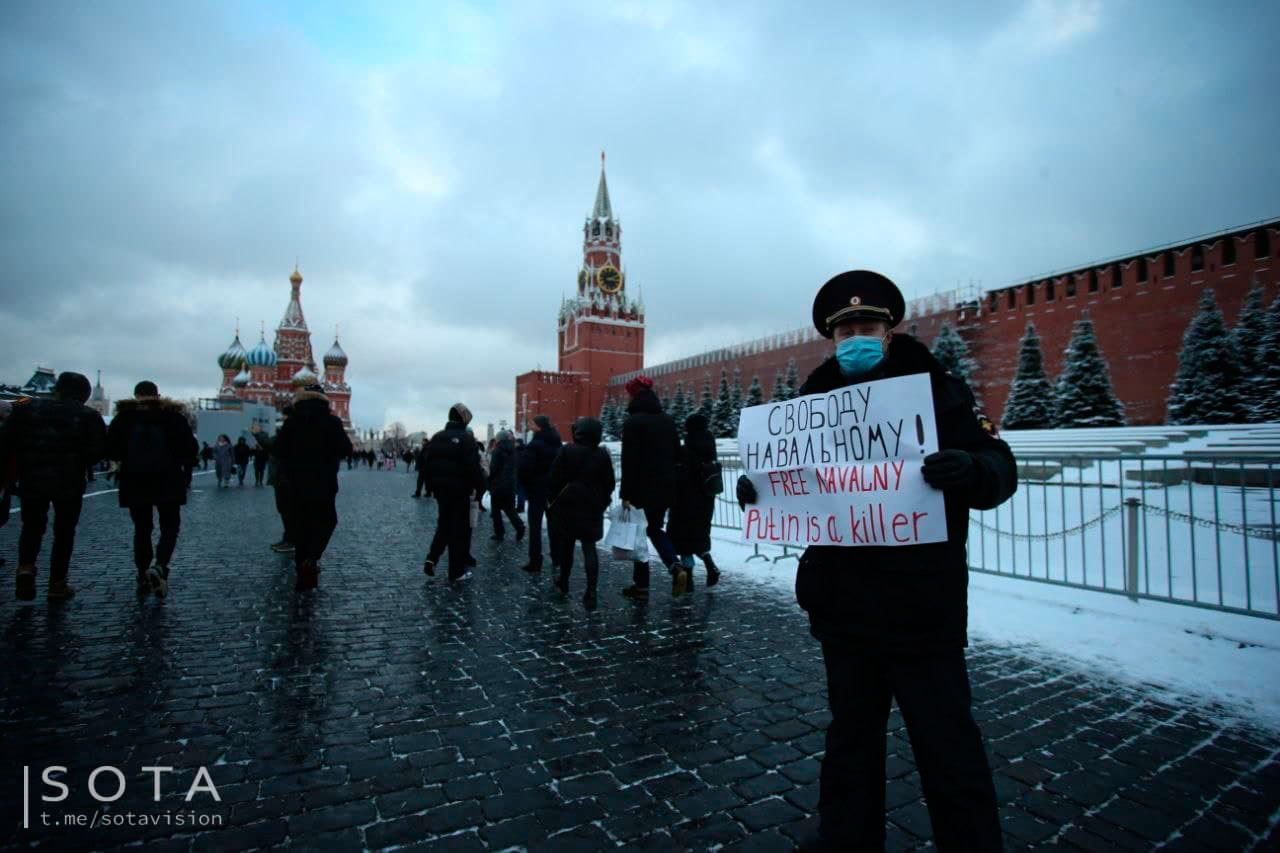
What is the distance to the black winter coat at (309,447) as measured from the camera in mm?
5594

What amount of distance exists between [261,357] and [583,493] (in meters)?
70.9

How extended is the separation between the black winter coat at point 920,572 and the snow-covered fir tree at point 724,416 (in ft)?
129

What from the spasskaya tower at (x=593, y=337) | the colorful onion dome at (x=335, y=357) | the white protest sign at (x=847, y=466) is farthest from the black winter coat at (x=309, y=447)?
the colorful onion dome at (x=335, y=357)

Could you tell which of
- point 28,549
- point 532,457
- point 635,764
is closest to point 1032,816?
point 635,764

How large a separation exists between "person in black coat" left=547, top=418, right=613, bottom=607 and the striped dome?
7343cm

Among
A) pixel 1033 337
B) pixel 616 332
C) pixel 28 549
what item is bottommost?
pixel 28 549

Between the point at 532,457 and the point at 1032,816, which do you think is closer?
the point at 1032,816

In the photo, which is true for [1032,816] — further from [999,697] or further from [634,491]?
[634,491]

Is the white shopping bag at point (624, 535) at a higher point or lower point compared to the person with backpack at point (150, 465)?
lower

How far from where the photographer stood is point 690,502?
575 centimetres

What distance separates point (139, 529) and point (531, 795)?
15.6ft

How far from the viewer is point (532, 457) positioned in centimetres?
681

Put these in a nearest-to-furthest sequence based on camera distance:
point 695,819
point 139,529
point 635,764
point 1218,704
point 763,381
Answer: point 695,819
point 635,764
point 1218,704
point 139,529
point 763,381

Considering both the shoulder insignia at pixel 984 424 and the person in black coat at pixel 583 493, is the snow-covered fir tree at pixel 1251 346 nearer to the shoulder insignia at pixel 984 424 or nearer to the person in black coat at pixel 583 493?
the shoulder insignia at pixel 984 424
